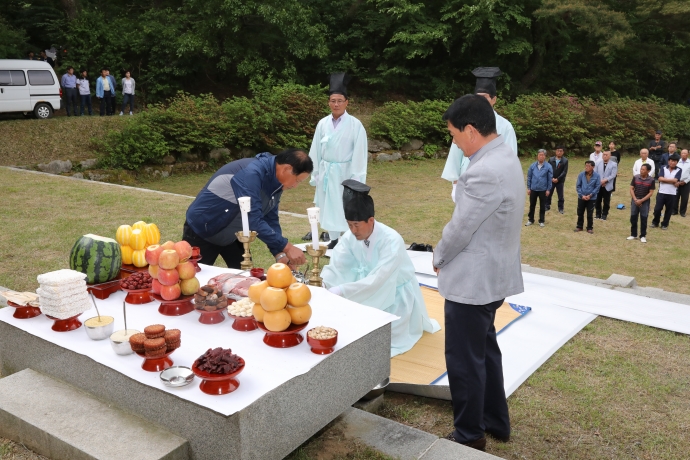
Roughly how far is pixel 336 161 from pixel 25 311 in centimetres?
481

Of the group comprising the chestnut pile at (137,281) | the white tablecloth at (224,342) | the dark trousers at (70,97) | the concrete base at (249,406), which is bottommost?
the concrete base at (249,406)

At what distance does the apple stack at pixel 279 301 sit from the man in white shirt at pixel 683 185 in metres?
11.1

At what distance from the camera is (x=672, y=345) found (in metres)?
4.84

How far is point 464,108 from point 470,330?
1116 mm

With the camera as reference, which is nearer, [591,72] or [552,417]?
[552,417]

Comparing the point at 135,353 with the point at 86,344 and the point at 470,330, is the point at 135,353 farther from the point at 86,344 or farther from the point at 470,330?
the point at 470,330

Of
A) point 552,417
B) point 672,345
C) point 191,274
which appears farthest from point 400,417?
point 672,345

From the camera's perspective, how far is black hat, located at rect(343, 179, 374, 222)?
159 inches

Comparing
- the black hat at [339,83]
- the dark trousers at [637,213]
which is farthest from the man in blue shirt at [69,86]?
the dark trousers at [637,213]

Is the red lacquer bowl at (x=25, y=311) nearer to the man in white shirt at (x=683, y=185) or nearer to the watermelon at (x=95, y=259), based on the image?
the watermelon at (x=95, y=259)

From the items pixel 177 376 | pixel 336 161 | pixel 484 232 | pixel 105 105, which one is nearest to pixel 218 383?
pixel 177 376

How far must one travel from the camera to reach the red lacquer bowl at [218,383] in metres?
2.46

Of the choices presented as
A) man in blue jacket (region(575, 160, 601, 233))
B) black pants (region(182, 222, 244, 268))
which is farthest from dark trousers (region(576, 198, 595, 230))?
black pants (region(182, 222, 244, 268))

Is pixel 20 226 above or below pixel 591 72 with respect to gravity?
below
